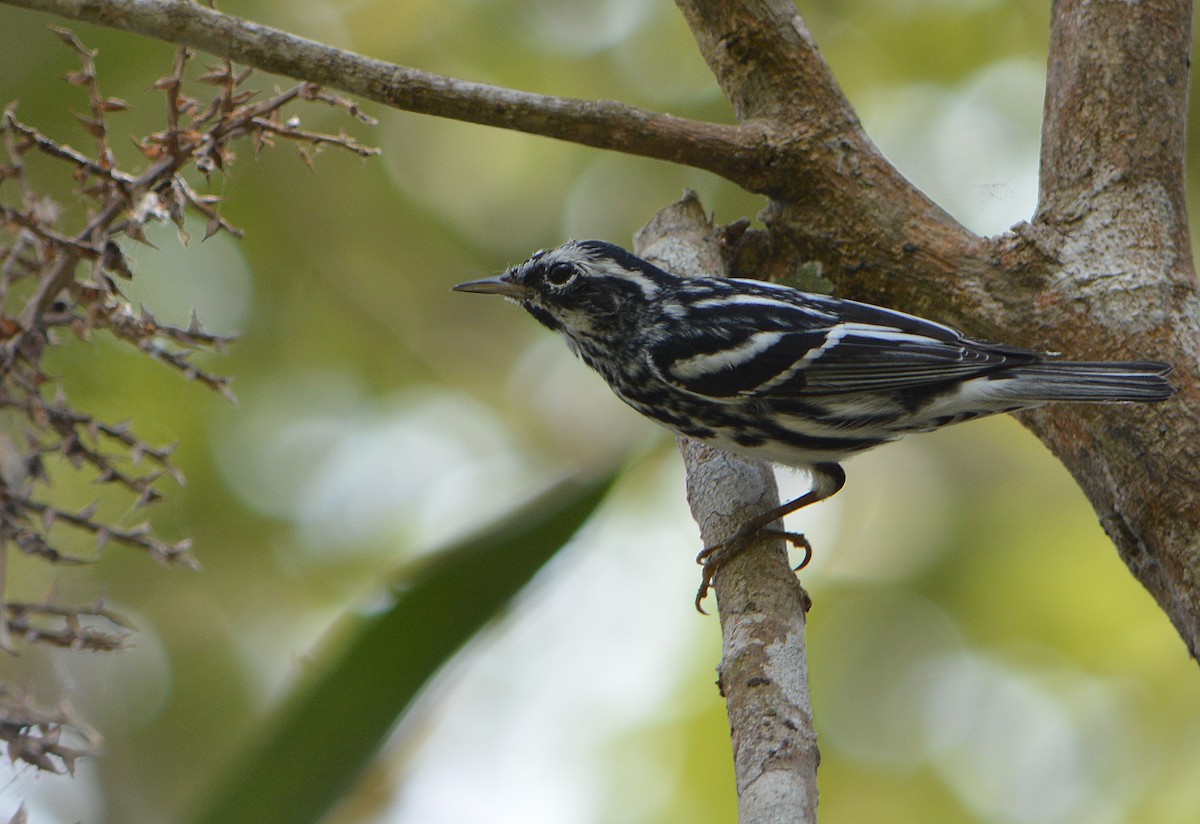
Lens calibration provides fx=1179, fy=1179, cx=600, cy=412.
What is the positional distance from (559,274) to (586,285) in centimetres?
10

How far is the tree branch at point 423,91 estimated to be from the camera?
2959mm

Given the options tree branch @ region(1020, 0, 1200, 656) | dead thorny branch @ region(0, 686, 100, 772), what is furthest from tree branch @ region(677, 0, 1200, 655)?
dead thorny branch @ region(0, 686, 100, 772)

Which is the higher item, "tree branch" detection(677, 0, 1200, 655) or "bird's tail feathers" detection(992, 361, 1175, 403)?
"tree branch" detection(677, 0, 1200, 655)

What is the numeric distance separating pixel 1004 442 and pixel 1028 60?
7.32 feet

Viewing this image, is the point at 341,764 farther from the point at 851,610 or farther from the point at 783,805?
the point at 851,610

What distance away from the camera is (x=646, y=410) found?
3857mm

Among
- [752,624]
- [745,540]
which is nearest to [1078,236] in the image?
[745,540]

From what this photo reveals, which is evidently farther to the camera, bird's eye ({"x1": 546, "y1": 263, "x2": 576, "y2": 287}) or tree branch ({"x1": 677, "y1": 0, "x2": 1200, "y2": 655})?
bird's eye ({"x1": 546, "y1": 263, "x2": 576, "y2": 287})

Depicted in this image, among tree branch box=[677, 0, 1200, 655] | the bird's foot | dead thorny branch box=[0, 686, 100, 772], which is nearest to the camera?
dead thorny branch box=[0, 686, 100, 772]

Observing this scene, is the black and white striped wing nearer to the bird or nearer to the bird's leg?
the bird

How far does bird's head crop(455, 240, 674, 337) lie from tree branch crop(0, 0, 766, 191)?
1.56ft

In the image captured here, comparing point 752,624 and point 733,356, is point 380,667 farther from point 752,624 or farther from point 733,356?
point 733,356

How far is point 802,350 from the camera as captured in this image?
365 centimetres

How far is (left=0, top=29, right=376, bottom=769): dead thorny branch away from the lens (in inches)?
71.5
